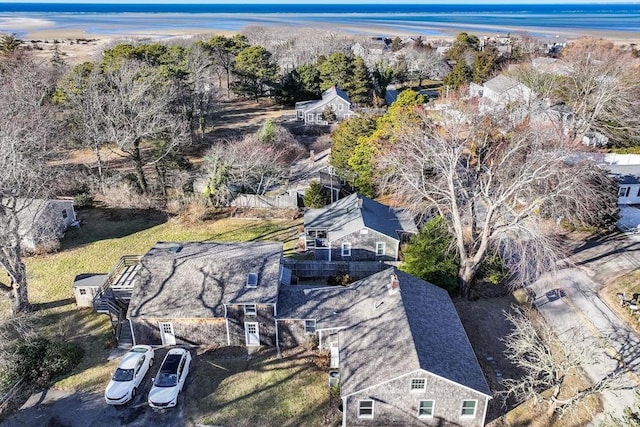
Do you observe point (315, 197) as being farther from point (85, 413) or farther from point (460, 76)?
point (460, 76)

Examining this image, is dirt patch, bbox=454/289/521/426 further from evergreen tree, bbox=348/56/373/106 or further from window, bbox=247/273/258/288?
evergreen tree, bbox=348/56/373/106

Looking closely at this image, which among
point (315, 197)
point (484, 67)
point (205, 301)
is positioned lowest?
point (315, 197)

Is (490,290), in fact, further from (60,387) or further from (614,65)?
(614,65)

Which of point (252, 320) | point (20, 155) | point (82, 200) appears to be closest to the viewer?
point (252, 320)

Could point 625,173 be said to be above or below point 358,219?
below

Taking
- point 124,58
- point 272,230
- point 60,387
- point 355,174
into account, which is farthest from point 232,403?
point 124,58

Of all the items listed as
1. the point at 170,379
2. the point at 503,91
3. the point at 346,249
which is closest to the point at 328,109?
the point at 503,91
